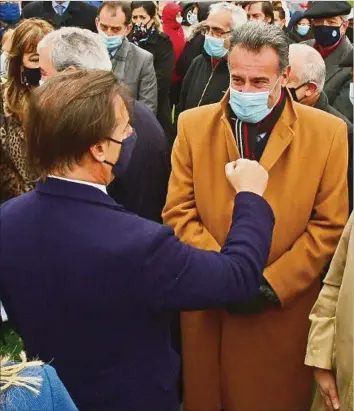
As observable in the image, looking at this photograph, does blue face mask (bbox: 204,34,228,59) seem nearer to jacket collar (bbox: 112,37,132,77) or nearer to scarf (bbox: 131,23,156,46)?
jacket collar (bbox: 112,37,132,77)

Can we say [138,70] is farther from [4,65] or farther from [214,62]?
[4,65]

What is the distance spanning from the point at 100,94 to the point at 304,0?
19.1 feet

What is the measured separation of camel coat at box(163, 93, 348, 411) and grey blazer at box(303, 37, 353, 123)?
4.70ft

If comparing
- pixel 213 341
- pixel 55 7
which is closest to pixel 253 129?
pixel 213 341

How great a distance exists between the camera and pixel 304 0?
271 inches

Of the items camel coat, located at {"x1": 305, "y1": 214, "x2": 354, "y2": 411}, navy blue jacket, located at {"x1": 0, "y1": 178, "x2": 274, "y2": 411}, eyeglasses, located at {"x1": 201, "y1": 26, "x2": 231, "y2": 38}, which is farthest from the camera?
eyeglasses, located at {"x1": 201, "y1": 26, "x2": 231, "y2": 38}

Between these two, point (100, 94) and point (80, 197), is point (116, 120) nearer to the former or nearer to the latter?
point (100, 94)

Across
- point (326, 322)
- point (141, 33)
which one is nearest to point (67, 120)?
point (326, 322)

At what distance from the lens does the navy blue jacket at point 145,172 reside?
2.63 meters

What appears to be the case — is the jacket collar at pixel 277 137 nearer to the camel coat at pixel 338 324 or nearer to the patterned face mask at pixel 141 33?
the camel coat at pixel 338 324

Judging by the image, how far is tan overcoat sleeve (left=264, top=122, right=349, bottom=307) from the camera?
2.46 m

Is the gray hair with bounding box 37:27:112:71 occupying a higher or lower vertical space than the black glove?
higher

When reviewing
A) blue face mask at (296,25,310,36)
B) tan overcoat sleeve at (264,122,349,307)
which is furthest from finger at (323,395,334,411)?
blue face mask at (296,25,310,36)

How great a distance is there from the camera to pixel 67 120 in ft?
5.22
